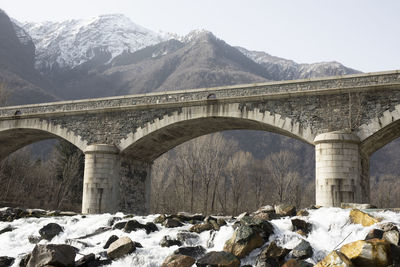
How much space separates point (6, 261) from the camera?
32.5 feet

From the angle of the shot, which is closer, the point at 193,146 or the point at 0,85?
the point at 0,85

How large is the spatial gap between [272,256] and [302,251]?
2.09 feet

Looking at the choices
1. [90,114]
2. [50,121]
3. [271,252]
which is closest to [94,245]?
[271,252]

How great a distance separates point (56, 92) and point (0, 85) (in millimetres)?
70418

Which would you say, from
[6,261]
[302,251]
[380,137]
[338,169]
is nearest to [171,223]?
[302,251]

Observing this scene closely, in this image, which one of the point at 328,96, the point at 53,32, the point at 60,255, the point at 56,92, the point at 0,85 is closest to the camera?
the point at 60,255

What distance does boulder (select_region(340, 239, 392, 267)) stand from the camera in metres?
7.93

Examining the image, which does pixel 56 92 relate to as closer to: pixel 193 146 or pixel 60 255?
pixel 193 146

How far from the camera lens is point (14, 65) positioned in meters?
94.5

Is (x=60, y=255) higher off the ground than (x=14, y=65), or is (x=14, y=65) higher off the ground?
(x=14, y=65)

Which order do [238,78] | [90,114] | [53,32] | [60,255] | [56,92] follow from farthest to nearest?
[53,32] < [56,92] < [238,78] < [90,114] < [60,255]

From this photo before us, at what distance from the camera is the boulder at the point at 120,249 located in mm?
9758

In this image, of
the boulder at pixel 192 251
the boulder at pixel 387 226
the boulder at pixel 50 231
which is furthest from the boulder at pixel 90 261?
the boulder at pixel 387 226

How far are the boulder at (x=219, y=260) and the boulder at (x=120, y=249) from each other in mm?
1810
